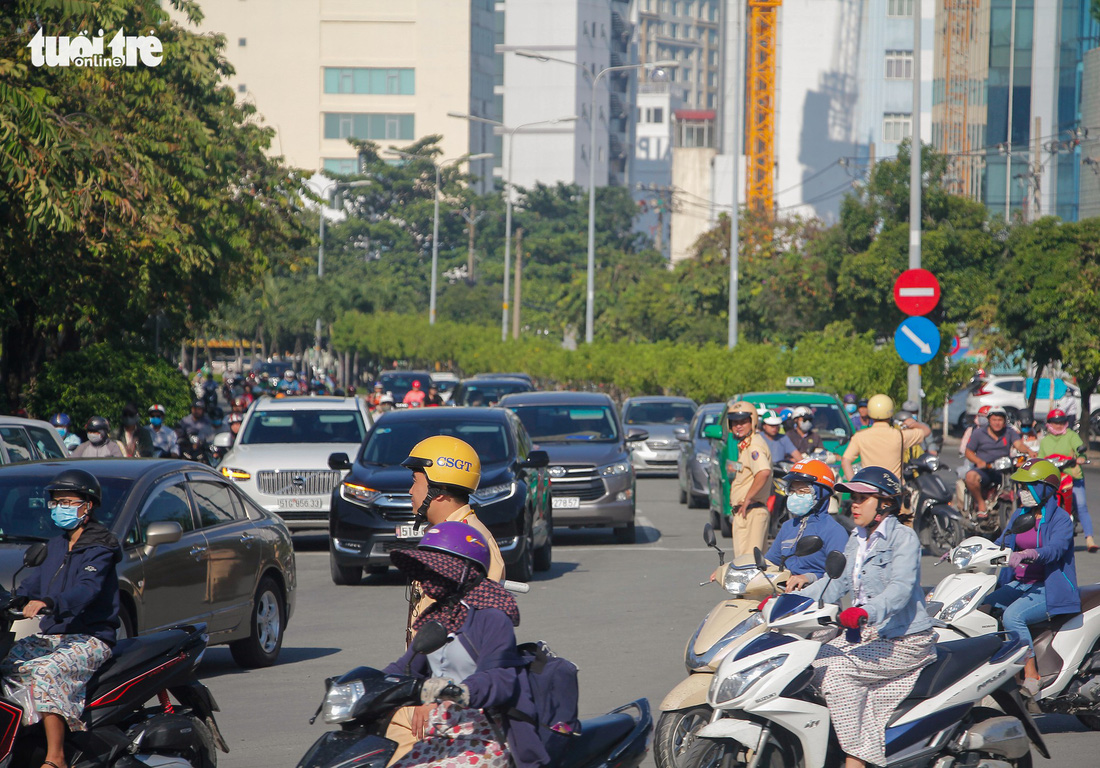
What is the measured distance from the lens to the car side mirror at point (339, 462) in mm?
14445

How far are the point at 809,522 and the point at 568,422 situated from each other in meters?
11.4

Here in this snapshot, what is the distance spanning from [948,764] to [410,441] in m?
9.38

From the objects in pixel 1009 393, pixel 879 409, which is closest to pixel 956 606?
pixel 879 409

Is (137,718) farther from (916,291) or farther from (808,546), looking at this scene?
(916,291)

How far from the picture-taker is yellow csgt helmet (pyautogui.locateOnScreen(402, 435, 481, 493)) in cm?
536

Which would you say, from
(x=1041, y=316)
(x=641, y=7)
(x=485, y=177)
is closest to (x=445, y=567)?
(x=1041, y=316)

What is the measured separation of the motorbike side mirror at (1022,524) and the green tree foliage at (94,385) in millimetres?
16386

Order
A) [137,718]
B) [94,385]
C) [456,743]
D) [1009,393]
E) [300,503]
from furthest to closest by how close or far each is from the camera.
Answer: [1009,393]
[94,385]
[300,503]
[137,718]
[456,743]

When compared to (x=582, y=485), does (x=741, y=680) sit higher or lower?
A: higher

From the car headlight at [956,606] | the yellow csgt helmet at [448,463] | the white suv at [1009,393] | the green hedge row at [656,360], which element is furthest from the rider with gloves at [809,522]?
the white suv at [1009,393]

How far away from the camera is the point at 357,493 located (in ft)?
46.7

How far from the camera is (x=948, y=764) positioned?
641 cm

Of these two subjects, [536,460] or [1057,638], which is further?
[536,460]

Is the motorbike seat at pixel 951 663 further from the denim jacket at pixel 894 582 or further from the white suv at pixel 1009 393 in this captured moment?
the white suv at pixel 1009 393
